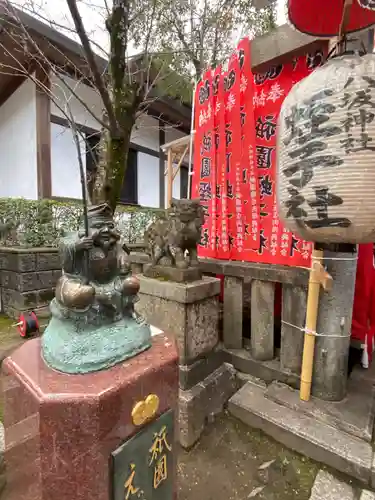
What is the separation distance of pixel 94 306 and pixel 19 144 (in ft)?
21.8

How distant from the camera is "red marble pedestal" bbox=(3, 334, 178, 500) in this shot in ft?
3.96

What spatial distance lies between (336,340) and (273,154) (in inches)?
75.2

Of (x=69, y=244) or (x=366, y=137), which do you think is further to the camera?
(x=366, y=137)

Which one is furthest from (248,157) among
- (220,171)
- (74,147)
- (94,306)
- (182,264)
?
(74,147)

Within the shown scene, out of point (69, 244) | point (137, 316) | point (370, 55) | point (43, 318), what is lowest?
point (43, 318)

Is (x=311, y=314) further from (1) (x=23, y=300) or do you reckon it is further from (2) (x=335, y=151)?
(1) (x=23, y=300)

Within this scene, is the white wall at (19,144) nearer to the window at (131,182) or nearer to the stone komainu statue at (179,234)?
the window at (131,182)

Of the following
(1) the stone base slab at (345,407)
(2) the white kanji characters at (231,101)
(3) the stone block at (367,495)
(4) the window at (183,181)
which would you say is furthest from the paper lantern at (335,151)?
(4) the window at (183,181)

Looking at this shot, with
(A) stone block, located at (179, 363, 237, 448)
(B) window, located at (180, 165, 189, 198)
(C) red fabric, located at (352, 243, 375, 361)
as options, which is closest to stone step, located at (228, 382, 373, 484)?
(A) stone block, located at (179, 363, 237, 448)

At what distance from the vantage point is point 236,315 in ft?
10.6

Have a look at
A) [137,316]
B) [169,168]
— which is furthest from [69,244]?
[169,168]

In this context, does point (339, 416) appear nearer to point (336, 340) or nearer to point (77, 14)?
point (336, 340)


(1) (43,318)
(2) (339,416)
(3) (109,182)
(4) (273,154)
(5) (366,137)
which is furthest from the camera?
(1) (43,318)

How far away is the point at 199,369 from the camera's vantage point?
2795mm
